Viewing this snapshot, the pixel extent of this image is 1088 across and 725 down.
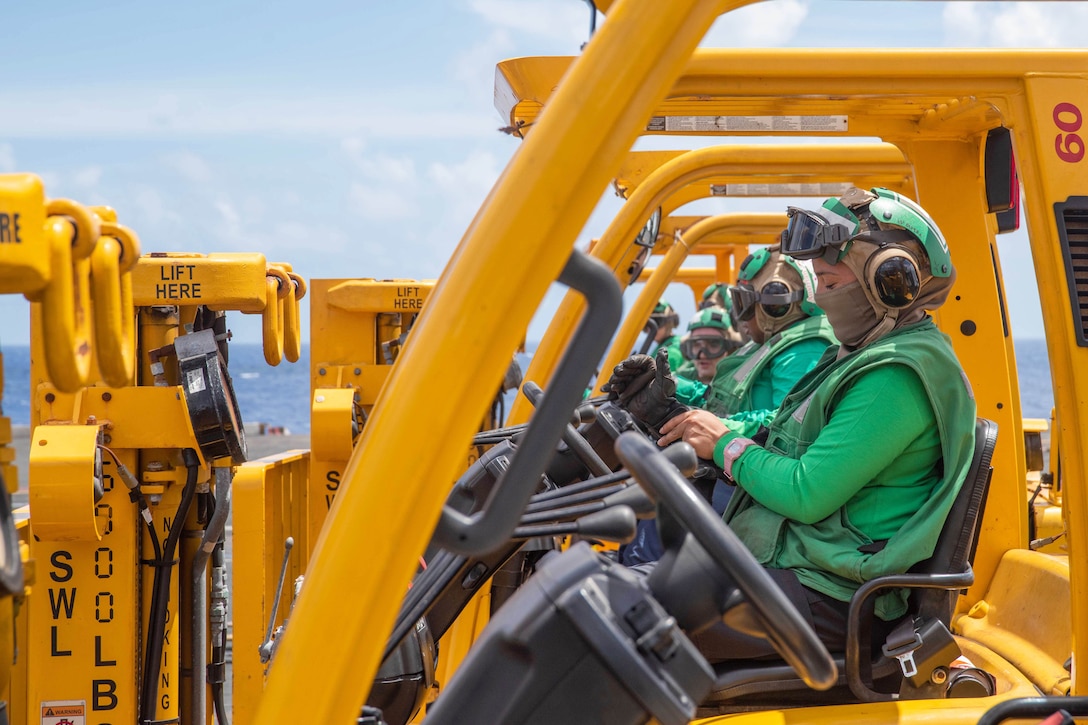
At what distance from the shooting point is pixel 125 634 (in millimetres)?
3086

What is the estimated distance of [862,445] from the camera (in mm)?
2475

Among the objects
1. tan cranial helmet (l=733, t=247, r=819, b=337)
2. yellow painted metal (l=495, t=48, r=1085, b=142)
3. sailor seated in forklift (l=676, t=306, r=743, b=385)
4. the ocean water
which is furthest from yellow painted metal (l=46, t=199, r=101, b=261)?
the ocean water

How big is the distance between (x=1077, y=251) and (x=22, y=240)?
1.96 m

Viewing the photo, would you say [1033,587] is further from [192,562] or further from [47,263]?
[47,263]

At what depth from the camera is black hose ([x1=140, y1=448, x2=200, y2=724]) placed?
311cm

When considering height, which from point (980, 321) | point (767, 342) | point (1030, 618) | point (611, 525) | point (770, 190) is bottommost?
point (1030, 618)

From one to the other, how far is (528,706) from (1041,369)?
10820 centimetres

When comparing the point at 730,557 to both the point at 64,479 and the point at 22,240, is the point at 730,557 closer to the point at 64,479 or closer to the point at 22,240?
the point at 22,240

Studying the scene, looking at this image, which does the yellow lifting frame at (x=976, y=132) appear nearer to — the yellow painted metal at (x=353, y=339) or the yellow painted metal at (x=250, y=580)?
the yellow painted metal at (x=250, y=580)

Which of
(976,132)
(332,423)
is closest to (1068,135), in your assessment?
(976,132)

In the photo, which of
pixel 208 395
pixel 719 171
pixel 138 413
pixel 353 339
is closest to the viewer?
pixel 208 395

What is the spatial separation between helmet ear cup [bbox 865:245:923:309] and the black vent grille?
36cm

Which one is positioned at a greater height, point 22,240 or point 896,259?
point 896,259

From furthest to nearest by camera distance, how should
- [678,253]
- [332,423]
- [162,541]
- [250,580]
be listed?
[678,253]
[332,423]
[250,580]
[162,541]
